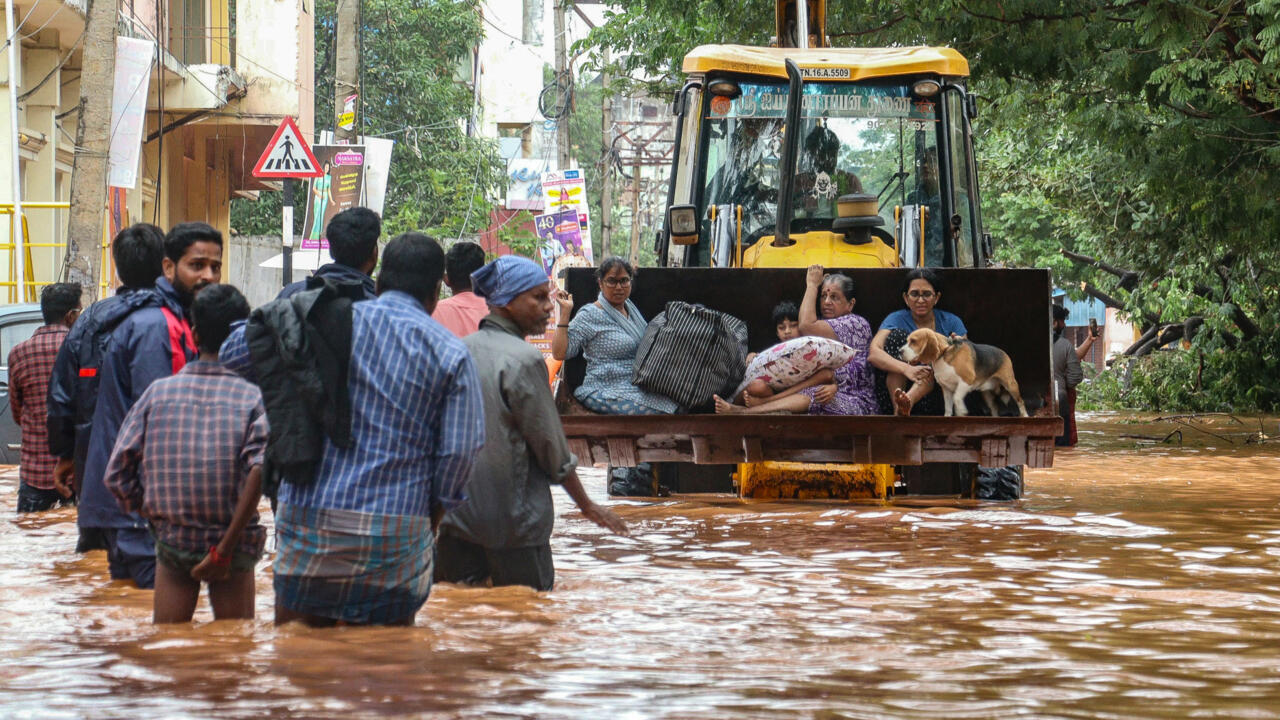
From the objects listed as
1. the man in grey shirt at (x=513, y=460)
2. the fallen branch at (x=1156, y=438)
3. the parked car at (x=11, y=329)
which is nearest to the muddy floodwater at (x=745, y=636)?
the man in grey shirt at (x=513, y=460)

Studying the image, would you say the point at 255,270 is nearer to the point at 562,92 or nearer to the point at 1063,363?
the point at 562,92

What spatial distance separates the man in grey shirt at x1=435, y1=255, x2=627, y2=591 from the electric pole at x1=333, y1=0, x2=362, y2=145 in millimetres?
14908

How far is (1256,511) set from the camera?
10.8 m

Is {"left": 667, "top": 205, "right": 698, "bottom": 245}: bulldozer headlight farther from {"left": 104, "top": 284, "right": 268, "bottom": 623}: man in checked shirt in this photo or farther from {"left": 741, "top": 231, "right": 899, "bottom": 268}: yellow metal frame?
{"left": 104, "top": 284, "right": 268, "bottom": 623}: man in checked shirt

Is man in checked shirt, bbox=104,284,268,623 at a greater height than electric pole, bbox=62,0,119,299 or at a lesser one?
lesser

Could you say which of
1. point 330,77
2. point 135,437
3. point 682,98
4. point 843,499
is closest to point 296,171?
point 682,98

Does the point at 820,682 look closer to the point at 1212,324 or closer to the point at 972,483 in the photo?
the point at 972,483

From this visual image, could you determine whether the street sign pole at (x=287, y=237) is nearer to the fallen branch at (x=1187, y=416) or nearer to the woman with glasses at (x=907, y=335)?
the woman with glasses at (x=907, y=335)

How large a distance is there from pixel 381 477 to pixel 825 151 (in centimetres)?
750

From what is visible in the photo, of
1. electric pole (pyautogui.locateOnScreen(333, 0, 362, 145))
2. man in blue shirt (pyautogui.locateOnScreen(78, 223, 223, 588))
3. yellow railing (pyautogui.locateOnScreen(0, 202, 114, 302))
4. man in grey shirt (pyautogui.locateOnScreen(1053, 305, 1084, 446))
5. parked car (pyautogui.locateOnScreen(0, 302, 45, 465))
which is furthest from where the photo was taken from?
electric pole (pyautogui.locateOnScreen(333, 0, 362, 145))

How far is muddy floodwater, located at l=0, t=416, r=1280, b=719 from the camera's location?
4.71m

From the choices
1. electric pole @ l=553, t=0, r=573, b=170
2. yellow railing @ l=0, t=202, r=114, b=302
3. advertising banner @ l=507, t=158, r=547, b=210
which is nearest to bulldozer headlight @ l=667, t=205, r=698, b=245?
yellow railing @ l=0, t=202, r=114, b=302

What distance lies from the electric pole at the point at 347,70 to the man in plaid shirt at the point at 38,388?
10.4 m

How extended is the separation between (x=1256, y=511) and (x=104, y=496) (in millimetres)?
7694
